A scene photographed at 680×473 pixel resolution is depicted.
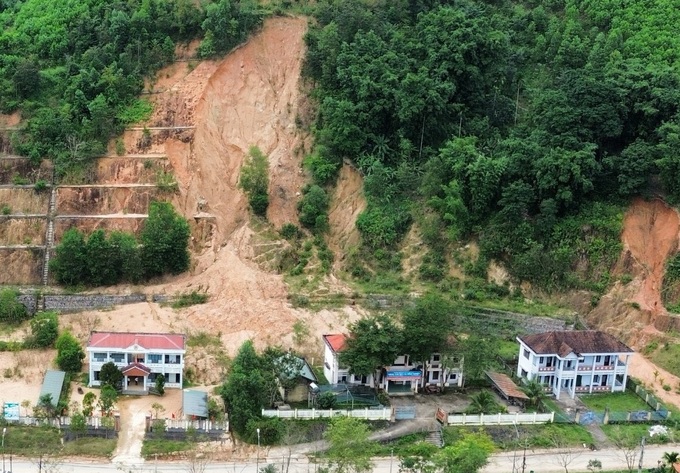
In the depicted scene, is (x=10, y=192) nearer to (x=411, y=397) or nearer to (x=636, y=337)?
(x=411, y=397)

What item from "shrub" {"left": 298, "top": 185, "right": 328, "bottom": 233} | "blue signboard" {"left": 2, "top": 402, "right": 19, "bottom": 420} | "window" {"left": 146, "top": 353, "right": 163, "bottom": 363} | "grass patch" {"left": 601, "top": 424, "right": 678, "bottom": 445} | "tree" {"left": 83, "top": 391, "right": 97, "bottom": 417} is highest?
"shrub" {"left": 298, "top": 185, "right": 328, "bottom": 233}

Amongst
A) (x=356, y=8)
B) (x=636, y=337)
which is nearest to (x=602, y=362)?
(x=636, y=337)

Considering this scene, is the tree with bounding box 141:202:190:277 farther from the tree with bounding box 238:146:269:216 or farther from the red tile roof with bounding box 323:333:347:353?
the red tile roof with bounding box 323:333:347:353

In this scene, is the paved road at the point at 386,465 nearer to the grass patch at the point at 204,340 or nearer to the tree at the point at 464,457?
the tree at the point at 464,457

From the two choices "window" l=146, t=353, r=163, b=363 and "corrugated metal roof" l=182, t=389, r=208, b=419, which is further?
"window" l=146, t=353, r=163, b=363

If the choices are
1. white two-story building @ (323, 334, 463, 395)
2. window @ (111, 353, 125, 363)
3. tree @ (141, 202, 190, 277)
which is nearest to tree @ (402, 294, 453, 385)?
white two-story building @ (323, 334, 463, 395)

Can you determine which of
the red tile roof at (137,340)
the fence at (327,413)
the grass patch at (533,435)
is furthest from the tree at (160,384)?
the grass patch at (533,435)
